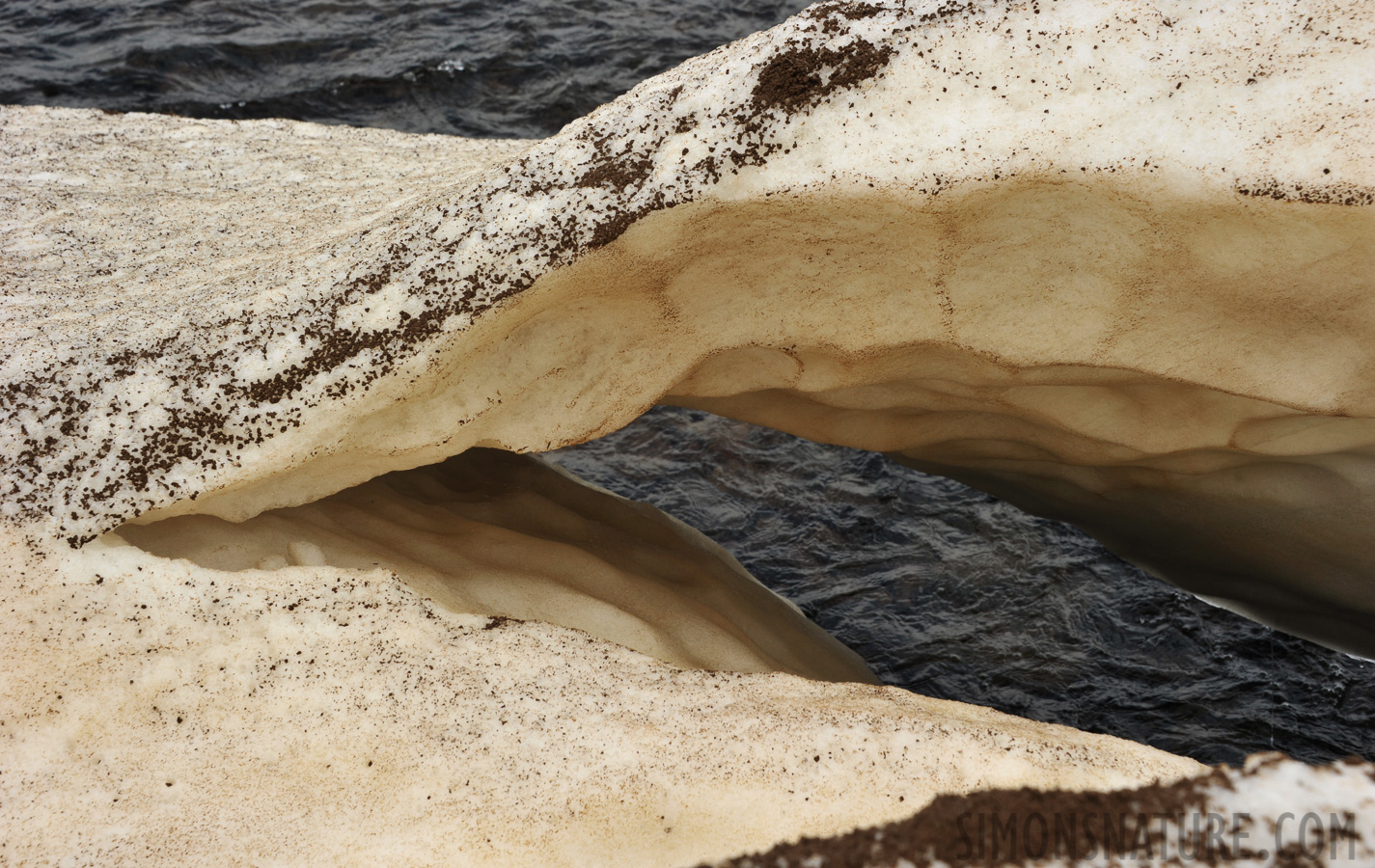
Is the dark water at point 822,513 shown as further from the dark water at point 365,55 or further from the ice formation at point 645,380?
the ice formation at point 645,380

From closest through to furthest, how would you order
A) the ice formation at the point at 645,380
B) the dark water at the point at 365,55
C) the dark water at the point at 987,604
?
the ice formation at the point at 645,380, the dark water at the point at 987,604, the dark water at the point at 365,55

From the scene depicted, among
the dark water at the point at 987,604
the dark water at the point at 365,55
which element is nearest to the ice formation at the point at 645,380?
the dark water at the point at 987,604

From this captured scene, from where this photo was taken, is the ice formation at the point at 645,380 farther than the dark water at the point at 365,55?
No

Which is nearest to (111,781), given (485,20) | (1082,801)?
(1082,801)

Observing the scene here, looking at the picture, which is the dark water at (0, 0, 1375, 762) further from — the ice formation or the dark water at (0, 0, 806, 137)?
the ice formation

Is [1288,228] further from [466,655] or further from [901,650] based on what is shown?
[901,650]

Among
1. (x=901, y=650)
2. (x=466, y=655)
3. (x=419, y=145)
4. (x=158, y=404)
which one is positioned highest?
(x=419, y=145)

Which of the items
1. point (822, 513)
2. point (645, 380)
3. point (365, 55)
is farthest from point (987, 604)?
point (365, 55)
